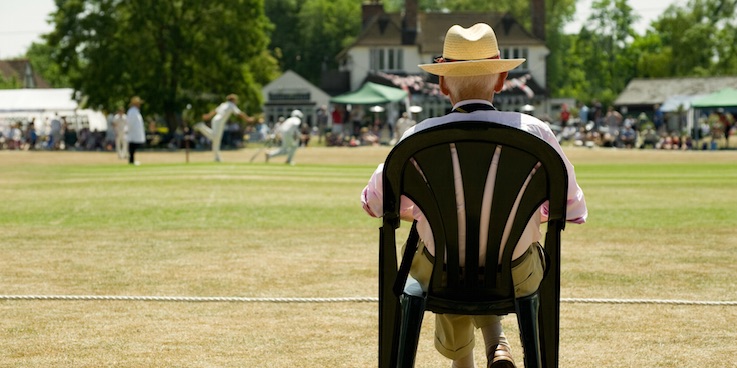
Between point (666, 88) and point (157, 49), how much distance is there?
150 feet

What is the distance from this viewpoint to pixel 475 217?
4.92 metres

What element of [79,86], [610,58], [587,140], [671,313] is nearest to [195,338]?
[671,313]

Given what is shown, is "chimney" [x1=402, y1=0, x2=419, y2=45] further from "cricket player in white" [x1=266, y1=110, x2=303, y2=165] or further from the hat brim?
the hat brim

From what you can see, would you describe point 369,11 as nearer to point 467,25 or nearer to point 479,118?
point 467,25

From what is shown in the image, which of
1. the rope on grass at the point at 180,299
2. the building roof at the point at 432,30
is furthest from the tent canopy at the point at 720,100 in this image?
the rope on grass at the point at 180,299

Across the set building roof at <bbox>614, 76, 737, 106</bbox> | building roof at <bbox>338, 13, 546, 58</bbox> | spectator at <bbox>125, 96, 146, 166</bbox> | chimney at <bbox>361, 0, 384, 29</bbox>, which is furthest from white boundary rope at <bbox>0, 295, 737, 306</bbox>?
chimney at <bbox>361, 0, 384, 29</bbox>

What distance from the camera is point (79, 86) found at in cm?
6269

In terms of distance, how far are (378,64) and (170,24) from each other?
33361 millimetres

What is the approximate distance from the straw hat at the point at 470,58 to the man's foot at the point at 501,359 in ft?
3.74

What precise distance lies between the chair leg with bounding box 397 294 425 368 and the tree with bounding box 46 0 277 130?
57.9 meters

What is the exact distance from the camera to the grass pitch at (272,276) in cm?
733

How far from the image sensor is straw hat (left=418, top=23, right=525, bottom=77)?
505cm

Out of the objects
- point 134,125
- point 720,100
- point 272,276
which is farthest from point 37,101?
point 272,276

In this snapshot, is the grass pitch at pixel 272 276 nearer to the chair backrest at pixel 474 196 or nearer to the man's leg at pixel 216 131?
the chair backrest at pixel 474 196
